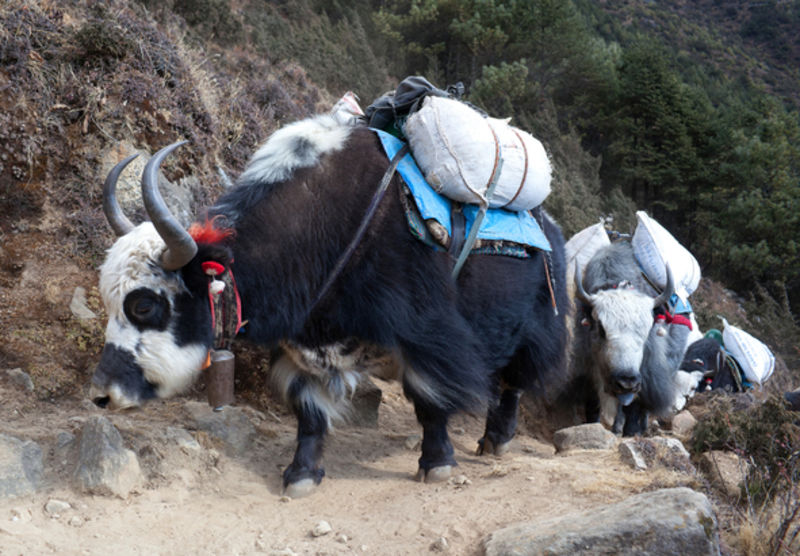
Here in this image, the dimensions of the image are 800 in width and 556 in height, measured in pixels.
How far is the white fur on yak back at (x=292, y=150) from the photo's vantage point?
9.31ft

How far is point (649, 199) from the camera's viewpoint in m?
15.2

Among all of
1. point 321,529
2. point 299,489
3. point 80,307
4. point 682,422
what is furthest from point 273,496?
point 682,422

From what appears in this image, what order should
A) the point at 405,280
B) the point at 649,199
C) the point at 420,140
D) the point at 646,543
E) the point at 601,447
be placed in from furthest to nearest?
the point at 649,199 < the point at 601,447 < the point at 420,140 < the point at 405,280 < the point at 646,543

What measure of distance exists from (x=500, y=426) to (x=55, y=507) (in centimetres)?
232

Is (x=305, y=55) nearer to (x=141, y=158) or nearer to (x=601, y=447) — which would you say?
(x=141, y=158)

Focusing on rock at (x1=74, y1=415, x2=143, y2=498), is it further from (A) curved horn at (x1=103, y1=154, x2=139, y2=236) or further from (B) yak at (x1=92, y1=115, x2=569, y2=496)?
(A) curved horn at (x1=103, y1=154, x2=139, y2=236)

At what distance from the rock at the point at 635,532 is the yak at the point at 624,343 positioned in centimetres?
196

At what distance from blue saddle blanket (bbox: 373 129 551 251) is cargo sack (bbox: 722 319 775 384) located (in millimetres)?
3812

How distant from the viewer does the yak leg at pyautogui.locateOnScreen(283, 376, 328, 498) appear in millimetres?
3027

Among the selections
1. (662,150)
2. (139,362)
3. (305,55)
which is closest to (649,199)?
(662,150)

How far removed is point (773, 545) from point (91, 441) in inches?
98.2

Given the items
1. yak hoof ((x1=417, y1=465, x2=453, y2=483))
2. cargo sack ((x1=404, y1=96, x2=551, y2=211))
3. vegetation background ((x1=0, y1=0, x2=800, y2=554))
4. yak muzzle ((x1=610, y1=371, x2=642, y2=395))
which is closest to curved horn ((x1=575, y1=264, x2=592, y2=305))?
yak muzzle ((x1=610, y1=371, x2=642, y2=395))

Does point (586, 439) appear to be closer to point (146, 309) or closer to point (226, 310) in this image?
point (226, 310)

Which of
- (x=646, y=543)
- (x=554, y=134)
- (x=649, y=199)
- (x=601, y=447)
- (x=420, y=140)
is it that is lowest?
(x=649, y=199)
